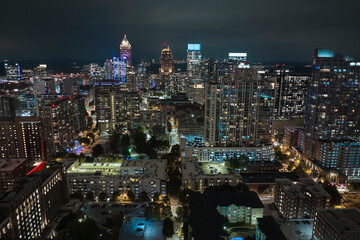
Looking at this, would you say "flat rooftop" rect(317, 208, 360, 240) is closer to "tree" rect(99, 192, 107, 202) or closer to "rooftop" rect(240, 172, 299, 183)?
"rooftop" rect(240, 172, 299, 183)

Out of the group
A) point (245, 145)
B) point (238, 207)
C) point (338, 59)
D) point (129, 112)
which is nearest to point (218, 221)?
point (238, 207)

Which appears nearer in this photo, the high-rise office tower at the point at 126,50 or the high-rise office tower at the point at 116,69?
the high-rise office tower at the point at 116,69

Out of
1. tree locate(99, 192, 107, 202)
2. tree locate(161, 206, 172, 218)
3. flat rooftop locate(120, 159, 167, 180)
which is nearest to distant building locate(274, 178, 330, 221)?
tree locate(161, 206, 172, 218)

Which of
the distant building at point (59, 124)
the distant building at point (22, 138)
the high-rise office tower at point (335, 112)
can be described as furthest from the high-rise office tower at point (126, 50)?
the high-rise office tower at point (335, 112)

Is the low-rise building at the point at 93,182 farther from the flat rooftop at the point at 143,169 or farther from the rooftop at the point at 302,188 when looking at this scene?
the rooftop at the point at 302,188

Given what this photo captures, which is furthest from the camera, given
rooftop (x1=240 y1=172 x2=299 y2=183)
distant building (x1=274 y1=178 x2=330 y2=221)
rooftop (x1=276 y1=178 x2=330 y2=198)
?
rooftop (x1=240 y1=172 x2=299 y2=183)
